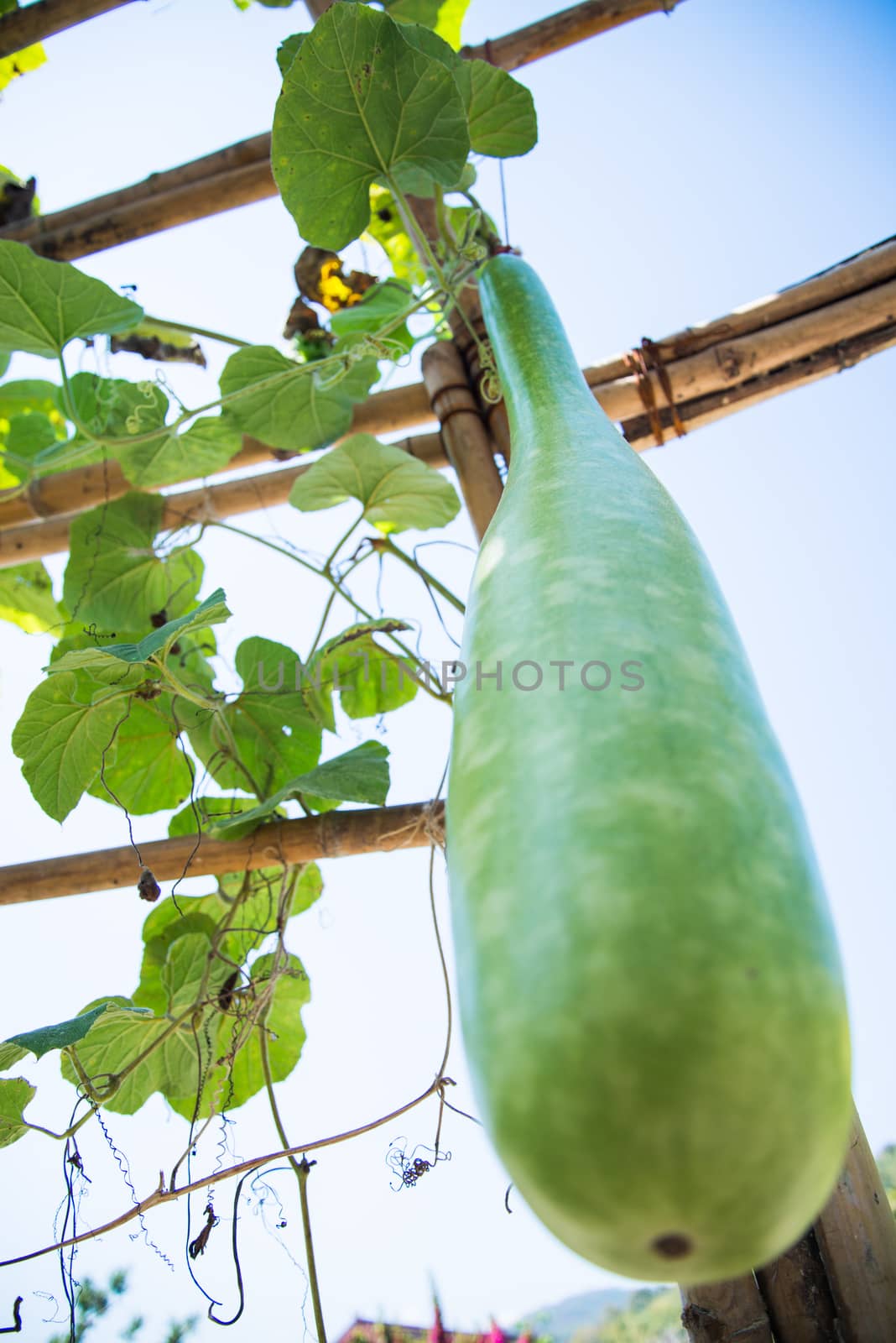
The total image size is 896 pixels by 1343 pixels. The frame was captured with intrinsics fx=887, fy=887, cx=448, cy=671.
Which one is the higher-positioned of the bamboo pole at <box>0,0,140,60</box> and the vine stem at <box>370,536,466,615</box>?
the bamboo pole at <box>0,0,140,60</box>

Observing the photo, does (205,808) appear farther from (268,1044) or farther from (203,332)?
(203,332)

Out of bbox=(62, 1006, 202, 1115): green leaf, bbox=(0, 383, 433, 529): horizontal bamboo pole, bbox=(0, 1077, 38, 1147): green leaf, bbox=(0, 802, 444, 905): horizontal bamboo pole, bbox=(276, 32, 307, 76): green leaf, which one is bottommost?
bbox=(0, 1077, 38, 1147): green leaf

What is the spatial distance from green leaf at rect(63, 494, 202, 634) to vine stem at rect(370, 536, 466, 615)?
0.27 meters

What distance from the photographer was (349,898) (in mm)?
923

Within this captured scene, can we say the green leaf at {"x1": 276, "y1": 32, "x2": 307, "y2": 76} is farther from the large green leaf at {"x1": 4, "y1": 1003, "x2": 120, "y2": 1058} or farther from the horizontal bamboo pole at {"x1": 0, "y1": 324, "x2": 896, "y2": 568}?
the large green leaf at {"x1": 4, "y1": 1003, "x2": 120, "y2": 1058}

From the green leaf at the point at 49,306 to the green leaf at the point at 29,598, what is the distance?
43 cm

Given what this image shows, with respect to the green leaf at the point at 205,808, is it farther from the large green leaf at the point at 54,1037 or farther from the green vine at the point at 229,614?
the large green leaf at the point at 54,1037

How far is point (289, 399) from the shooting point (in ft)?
3.06

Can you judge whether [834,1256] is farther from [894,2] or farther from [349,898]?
[894,2]

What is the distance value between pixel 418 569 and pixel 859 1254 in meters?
0.58

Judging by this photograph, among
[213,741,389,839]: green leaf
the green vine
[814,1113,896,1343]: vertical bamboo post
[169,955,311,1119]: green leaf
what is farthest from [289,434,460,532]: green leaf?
[814,1113,896,1343]: vertical bamboo post

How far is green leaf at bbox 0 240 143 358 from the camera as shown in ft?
2.75

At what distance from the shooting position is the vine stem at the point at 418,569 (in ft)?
2.57

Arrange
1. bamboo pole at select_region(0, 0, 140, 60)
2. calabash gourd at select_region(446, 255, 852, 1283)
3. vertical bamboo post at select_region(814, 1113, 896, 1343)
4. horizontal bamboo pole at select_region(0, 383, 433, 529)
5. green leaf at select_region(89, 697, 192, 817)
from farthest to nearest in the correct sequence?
1. bamboo pole at select_region(0, 0, 140, 60)
2. horizontal bamboo pole at select_region(0, 383, 433, 529)
3. green leaf at select_region(89, 697, 192, 817)
4. vertical bamboo post at select_region(814, 1113, 896, 1343)
5. calabash gourd at select_region(446, 255, 852, 1283)
